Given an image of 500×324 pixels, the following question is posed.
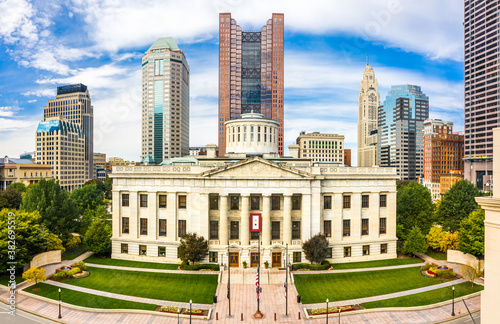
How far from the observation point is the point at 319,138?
176125 mm

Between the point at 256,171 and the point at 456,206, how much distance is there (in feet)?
149

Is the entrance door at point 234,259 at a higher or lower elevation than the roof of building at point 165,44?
lower

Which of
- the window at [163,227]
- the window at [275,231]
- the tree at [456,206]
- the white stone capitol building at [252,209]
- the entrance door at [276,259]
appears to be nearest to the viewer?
the entrance door at [276,259]

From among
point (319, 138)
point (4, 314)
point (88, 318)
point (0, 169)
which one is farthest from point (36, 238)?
point (319, 138)

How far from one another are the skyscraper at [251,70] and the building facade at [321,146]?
87.5ft

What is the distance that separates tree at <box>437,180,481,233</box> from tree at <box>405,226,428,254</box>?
51.6 feet

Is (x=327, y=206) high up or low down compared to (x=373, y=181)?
down

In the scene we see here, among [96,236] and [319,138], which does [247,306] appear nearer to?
[96,236]

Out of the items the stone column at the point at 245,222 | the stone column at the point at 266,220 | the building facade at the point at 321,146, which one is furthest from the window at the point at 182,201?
the building facade at the point at 321,146

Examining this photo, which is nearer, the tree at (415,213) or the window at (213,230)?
Result: the window at (213,230)

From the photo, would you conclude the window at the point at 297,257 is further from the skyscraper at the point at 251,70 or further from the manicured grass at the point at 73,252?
the skyscraper at the point at 251,70

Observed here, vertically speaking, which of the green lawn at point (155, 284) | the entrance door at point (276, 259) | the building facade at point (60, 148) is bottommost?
the green lawn at point (155, 284)

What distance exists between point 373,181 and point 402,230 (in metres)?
13.6

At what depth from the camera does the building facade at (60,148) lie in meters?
153
